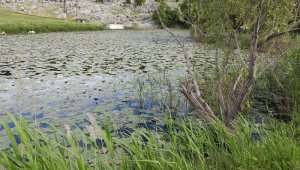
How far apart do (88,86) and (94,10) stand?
4574 inches

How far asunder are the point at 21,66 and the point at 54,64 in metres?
2.83

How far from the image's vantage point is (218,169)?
267 inches

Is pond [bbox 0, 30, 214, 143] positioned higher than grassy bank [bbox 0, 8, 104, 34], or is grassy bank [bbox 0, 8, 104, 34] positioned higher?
grassy bank [bbox 0, 8, 104, 34]

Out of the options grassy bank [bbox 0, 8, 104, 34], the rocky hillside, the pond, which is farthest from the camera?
the rocky hillside

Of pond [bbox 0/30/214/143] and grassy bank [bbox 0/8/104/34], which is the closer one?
pond [bbox 0/30/214/143]

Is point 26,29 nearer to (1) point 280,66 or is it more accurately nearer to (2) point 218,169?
(1) point 280,66

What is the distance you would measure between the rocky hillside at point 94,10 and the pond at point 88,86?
3207 inches

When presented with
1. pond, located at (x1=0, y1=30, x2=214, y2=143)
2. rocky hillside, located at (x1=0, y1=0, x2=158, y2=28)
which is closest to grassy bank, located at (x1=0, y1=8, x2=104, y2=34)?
pond, located at (x1=0, y1=30, x2=214, y2=143)

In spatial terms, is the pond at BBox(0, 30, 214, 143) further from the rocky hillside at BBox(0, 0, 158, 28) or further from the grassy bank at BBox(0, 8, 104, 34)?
the rocky hillside at BBox(0, 0, 158, 28)

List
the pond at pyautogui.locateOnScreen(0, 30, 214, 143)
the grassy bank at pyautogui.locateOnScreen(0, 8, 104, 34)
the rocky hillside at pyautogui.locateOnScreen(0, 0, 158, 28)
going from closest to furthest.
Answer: the pond at pyautogui.locateOnScreen(0, 30, 214, 143)
the grassy bank at pyautogui.locateOnScreen(0, 8, 104, 34)
the rocky hillside at pyautogui.locateOnScreen(0, 0, 158, 28)

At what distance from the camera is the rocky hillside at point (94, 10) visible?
112 metres

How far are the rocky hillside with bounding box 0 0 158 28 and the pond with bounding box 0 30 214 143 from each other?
267ft

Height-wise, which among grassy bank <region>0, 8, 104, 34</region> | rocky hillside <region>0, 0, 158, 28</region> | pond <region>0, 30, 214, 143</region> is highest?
rocky hillside <region>0, 0, 158, 28</region>

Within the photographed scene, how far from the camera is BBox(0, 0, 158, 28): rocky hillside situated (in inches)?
4390
